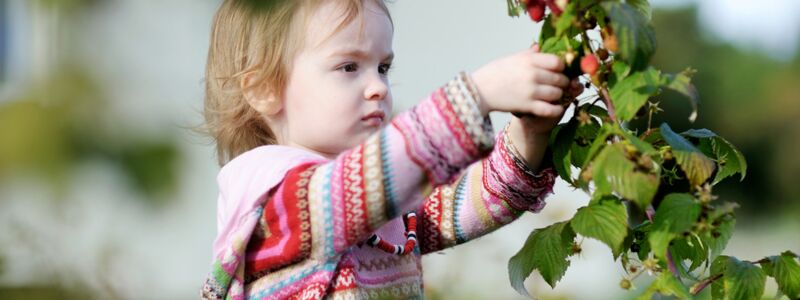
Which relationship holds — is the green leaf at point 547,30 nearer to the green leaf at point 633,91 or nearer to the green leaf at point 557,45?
the green leaf at point 557,45

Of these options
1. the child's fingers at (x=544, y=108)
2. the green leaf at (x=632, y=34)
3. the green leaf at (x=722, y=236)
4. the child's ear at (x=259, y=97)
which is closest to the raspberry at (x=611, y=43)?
the green leaf at (x=632, y=34)

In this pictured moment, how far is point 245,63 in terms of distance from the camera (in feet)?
5.80

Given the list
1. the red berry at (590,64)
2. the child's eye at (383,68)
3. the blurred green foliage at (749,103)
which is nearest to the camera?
the red berry at (590,64)

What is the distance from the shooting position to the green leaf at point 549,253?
54.0 inches

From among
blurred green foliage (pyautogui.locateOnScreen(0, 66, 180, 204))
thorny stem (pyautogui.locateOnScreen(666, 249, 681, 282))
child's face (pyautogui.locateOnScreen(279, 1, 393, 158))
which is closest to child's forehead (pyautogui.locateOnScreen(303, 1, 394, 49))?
child's face (pyautogui.locateOnScreen(279, 1, 393, 158))

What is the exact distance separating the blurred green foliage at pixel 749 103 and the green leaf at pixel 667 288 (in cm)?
1038

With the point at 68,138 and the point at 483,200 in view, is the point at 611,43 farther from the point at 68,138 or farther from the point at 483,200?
the point at 68,138

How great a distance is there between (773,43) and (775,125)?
1761mm

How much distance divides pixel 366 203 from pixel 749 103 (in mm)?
12913

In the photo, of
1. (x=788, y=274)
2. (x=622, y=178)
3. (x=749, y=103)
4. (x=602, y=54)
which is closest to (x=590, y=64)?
(x=602, y=54)

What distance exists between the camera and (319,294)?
59.2 inches

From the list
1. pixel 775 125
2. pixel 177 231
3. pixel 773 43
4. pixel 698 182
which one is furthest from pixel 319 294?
pixel 775 125

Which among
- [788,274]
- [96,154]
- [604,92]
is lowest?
[788,274]

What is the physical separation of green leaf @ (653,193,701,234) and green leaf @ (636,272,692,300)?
6cm
